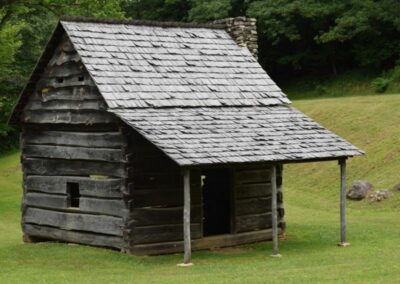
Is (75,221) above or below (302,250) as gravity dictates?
above

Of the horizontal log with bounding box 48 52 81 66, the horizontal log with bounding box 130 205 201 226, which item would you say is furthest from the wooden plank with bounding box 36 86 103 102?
the horizontal log with bounding box 130 205 201 226

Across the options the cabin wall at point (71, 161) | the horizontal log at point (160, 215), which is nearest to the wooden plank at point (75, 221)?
the cabin wall at point (71, 161)

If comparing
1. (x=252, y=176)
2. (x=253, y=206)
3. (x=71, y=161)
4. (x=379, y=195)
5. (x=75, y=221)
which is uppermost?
(x=71, y=161)

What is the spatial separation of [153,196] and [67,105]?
3.80 meters

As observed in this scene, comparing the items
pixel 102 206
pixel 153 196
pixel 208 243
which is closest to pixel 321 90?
pixel 208 243

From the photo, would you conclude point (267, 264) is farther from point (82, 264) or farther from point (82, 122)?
point (82, 122)

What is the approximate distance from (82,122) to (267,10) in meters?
41.1

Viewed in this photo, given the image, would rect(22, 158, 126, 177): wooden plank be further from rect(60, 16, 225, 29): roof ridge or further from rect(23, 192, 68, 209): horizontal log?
rect(60, 16, 225, 29): roof ridge

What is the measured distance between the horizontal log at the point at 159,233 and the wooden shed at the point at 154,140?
0.03m

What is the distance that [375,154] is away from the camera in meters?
34.9

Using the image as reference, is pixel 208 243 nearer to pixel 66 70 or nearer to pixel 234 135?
pixel 234 135

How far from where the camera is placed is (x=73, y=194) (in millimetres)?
23031

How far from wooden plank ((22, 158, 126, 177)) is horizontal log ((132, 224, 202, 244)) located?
4.87 ft

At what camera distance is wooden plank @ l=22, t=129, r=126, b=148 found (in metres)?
20.9
